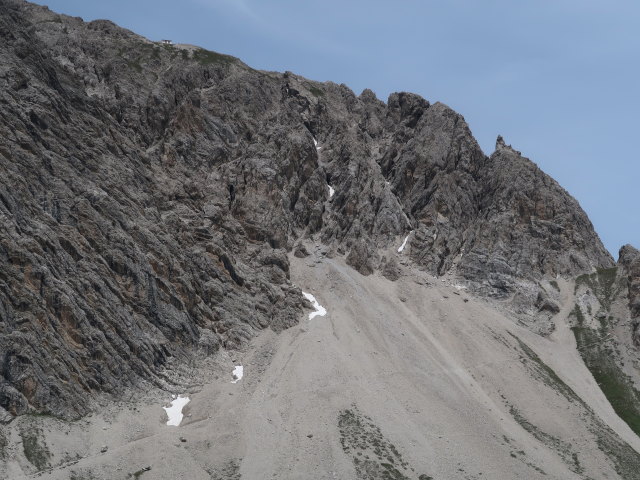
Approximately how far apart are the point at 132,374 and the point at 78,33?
102 meters

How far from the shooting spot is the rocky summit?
200 ft

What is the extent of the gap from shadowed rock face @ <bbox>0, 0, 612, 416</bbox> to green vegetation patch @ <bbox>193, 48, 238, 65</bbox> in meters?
0.90

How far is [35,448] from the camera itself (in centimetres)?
5053

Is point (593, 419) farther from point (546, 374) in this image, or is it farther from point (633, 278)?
point (633, 278)

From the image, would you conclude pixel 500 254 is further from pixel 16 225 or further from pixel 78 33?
pixel 78 33

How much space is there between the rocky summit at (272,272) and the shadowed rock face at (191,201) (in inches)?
14.4

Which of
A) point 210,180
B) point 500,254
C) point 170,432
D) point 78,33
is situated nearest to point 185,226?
point 210,180

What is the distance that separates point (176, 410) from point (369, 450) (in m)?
20.3

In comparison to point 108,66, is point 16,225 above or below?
below

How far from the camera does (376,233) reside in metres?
119

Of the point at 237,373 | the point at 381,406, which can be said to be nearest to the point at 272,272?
the point at 237,373

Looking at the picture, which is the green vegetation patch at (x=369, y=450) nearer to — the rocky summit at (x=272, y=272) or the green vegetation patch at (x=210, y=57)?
the rocky summit at (x=272, y=272)

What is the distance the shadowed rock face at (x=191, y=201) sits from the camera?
64562 millimetres

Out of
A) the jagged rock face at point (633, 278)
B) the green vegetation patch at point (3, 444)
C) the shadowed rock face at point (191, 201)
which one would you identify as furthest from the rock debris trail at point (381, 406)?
the jagged rock face at point (633, 278)
